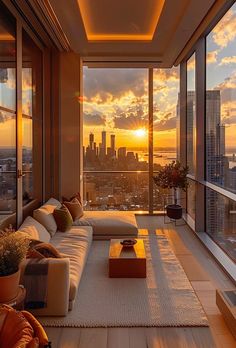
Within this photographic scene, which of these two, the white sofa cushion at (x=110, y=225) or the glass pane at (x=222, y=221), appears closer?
the glass pane at (x=222, y=221)

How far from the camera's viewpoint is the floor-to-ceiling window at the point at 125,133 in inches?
267

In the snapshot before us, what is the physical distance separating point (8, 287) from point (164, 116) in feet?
17.3

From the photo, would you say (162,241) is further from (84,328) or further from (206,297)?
(84,328)

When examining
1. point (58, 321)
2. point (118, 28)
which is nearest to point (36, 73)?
point (118, 28)

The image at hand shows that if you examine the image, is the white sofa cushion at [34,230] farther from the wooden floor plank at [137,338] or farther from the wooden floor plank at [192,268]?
the wooden floor plank at [192,268]

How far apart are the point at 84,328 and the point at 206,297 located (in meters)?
1.22

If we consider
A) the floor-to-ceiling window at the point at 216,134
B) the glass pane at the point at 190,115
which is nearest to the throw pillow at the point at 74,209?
the floor-to-ceiling window at the point at 216,134

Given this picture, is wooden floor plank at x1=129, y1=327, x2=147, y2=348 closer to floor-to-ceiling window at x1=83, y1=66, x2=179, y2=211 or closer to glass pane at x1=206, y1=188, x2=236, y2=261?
glass pane at x1=206, y1=188, x2=236, y2=261

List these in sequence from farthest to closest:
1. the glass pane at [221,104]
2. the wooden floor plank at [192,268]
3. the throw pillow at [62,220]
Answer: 1. the throw pillow at [62,220]
2. the glass pane at [221,104]
3. the wooden floor plank at [192,268]

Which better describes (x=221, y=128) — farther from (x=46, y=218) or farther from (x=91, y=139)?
(x=91, y=139)

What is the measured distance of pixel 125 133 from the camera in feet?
22.6

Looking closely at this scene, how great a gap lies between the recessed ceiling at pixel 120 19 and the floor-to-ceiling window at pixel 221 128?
3.02 ft

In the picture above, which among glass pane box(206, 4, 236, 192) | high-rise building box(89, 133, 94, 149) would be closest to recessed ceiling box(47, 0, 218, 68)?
glass pane box(206, 4, 236, 192)

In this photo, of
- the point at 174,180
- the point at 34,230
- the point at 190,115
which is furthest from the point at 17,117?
the point at 190,115
